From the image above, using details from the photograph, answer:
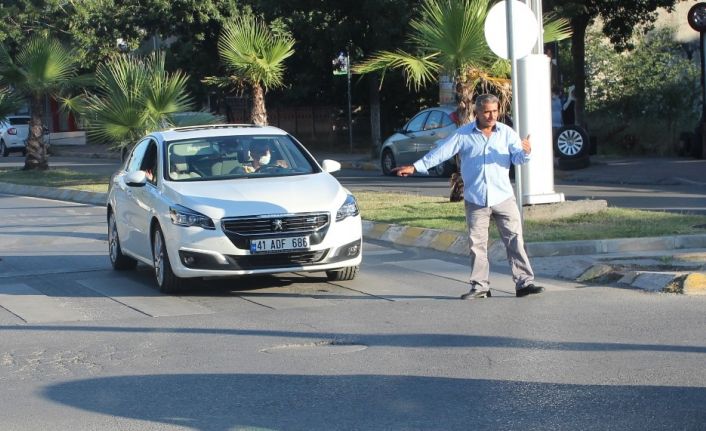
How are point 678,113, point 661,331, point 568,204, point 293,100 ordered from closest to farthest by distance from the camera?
point 661,331 < point 568,204 < point 678,113 < point 293,100

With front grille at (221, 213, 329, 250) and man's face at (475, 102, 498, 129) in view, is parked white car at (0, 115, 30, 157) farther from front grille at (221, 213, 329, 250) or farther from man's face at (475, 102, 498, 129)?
man's face at (475, 102, 498, 129)

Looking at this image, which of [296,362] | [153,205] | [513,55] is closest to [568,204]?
[513,55]

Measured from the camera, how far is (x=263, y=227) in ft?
35.6

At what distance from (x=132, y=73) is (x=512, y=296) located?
12883 millimetres

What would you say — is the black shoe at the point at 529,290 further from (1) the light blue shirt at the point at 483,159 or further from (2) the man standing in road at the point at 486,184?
(1) the light blue shirt at the point at 483,159

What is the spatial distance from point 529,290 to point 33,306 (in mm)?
4542

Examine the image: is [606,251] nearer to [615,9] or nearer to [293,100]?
[615,9]

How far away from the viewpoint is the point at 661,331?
8.53 m

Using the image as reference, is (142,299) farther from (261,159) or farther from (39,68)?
(39,68)

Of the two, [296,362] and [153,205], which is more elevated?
[153,205]

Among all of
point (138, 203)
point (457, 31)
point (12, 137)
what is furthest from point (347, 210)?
point (12, 137)

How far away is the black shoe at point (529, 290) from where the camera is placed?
33.7 ft

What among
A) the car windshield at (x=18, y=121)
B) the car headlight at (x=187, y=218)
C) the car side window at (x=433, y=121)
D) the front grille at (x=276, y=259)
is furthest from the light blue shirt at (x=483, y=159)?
the car windshield at (x=18, y=121)

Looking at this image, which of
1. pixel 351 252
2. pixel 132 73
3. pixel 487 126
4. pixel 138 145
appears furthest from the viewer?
pixel 132 73
